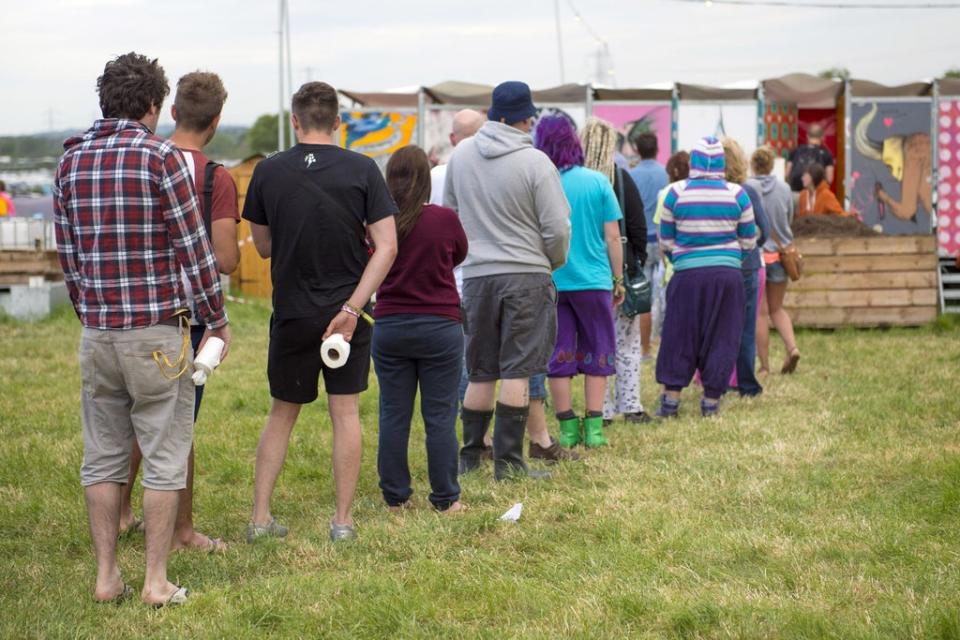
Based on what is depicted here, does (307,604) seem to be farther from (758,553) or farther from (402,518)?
(758,553)

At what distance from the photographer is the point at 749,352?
9.64 meters

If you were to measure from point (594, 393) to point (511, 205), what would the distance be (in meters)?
1.77

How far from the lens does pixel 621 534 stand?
526 centimetres

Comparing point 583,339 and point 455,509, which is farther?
point 583,339

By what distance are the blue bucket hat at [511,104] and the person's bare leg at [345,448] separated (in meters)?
1.80

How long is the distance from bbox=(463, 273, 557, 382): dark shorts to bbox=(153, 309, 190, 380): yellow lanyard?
2.08 m

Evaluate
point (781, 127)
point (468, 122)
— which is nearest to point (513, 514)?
point (468, 122)

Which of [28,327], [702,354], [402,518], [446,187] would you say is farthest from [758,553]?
[28,327]

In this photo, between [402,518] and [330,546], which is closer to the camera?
[330,546]

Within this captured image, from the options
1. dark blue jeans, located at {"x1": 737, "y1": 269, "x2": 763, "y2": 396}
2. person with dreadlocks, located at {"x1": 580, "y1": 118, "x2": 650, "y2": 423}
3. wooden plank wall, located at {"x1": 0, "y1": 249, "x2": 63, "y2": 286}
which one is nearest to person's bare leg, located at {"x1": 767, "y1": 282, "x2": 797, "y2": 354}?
dark blue jeans, located at {"x1": 737, "y1": 269, "x2": 763, "y2": 396}

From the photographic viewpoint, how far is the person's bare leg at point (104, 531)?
15.0 feet

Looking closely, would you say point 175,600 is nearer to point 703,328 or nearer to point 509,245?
point 509,245

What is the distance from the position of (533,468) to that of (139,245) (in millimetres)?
2945

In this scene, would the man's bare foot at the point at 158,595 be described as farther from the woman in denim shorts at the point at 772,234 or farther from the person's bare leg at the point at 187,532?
the woman in denim shorts at the point at 772,234
